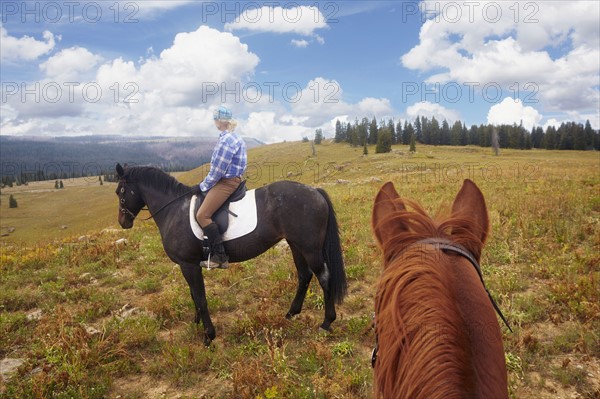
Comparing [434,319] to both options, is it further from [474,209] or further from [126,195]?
[126,195]

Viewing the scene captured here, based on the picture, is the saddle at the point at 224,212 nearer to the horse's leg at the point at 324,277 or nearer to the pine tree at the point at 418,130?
the horse's leg at the point at 324,277

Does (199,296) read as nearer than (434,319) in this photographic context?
No

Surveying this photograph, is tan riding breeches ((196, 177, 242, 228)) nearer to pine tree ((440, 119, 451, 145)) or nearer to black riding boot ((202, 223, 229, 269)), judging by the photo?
black riding boot ((202, 223, 229, 269))

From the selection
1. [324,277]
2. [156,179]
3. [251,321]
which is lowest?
[251,321]

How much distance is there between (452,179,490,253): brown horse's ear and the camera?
1.89 meters

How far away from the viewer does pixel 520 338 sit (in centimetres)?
488

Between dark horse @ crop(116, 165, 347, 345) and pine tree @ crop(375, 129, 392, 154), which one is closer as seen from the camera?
dark horse @ crop(116, 165, 347, 345)

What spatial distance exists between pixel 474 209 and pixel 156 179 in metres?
6.02

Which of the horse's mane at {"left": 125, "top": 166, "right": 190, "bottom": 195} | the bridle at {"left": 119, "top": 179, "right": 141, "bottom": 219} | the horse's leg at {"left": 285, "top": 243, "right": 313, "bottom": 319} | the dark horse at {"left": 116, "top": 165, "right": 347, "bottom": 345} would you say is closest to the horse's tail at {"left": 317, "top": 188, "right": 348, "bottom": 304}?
the dark horse at {"left": 116, "top": 165, "right": 347, "bottom": 345}

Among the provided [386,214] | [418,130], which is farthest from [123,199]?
[418,130]

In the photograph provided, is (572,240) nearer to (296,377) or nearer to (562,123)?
(296,377)

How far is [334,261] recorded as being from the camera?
6062 mm

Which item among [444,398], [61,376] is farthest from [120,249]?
[444,398]

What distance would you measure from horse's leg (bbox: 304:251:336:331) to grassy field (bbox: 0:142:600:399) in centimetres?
32
